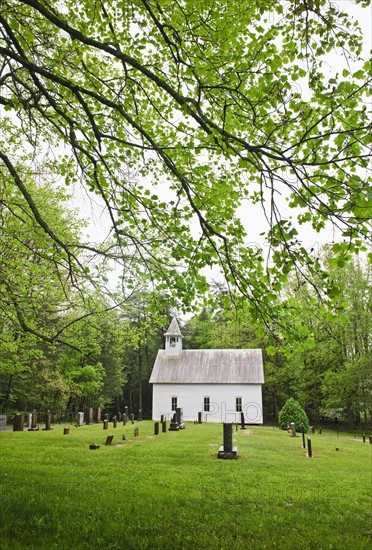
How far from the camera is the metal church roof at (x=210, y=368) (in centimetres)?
3559

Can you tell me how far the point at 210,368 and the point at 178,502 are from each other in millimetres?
30213

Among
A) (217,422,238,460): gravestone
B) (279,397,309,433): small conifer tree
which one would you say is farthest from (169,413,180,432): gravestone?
(217,422,238,460): gravestone

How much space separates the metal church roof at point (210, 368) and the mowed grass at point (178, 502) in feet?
71.9

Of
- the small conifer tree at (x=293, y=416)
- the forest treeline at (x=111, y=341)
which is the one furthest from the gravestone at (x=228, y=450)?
the small conifer tree at (x=293, y=416)

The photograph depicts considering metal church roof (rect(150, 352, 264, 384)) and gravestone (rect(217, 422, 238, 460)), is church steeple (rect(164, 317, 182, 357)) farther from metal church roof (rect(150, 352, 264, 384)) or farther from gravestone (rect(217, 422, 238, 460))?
gravestone (rect(217, 422, 238, 460))

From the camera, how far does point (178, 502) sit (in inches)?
282

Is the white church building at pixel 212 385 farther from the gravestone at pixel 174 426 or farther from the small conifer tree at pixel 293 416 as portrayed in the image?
the gravestone at pixel 174 426

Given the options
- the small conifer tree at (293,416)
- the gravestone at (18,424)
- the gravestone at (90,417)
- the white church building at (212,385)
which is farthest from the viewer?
the white church building at (212,385)

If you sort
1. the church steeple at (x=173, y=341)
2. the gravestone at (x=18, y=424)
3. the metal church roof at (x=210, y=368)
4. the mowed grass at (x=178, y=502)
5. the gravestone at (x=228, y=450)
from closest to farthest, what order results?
the mowed grass at (x=178, y=502), the gravestone at (x=228, y=450), the gravestone at (x=18, y=424), the metal church roof at (x=210, y=368), the church steeple at (x=173, y=341)

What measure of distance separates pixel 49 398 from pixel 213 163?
30220 millimetres

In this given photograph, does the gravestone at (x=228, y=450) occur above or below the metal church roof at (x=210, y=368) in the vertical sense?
below

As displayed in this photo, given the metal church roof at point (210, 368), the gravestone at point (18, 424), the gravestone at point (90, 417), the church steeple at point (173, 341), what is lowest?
the gravestone at point (90, 417)

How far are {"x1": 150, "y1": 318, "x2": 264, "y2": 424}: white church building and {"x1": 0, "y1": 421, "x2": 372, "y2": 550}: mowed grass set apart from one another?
845 inches

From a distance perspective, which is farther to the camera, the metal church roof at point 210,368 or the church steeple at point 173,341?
the church steeple at point 173,341
